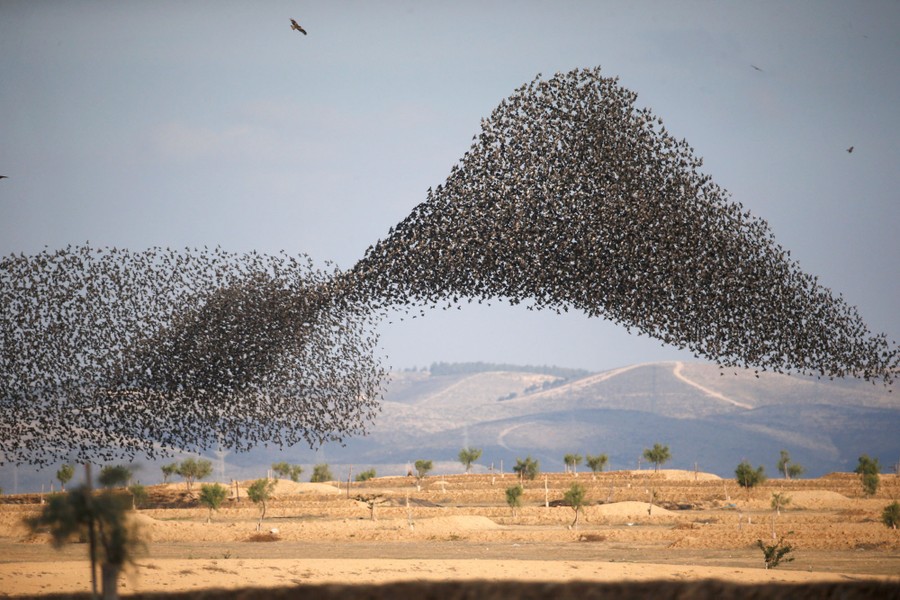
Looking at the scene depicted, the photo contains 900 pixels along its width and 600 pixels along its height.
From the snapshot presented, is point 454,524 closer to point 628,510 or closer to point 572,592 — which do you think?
point 628,510

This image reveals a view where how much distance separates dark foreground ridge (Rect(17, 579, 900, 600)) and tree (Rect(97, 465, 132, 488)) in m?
2.40

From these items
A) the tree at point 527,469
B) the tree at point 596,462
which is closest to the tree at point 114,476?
the tree at point 527,469

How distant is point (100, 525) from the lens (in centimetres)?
1426

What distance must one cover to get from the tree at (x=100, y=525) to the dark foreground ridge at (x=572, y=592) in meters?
0.86

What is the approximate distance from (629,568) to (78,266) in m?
23.1

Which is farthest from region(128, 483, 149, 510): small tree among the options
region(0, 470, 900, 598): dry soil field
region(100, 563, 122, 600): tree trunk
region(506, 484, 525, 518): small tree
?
region(100, 563, 122, 600): tree trunk

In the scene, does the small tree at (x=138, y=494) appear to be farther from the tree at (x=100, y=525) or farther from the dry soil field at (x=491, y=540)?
the tree at (x=100, y=525)

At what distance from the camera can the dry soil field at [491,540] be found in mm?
25969

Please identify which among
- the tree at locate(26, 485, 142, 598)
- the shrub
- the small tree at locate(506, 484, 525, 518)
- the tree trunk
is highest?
the tree at locate(26, 485, 142, 598)

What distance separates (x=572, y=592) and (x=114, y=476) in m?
7.60

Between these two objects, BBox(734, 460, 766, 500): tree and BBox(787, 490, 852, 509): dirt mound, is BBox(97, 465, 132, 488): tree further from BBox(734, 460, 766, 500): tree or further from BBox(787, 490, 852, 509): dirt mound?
BBox(734, 460, 766, 500): tree

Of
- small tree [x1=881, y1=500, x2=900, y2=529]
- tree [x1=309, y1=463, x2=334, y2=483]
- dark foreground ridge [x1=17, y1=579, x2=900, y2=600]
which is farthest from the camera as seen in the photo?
tree [x1=309, y1=463, x2=334, y2=483]

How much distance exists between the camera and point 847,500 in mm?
57938

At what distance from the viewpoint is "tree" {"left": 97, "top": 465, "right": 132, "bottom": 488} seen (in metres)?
15.3
